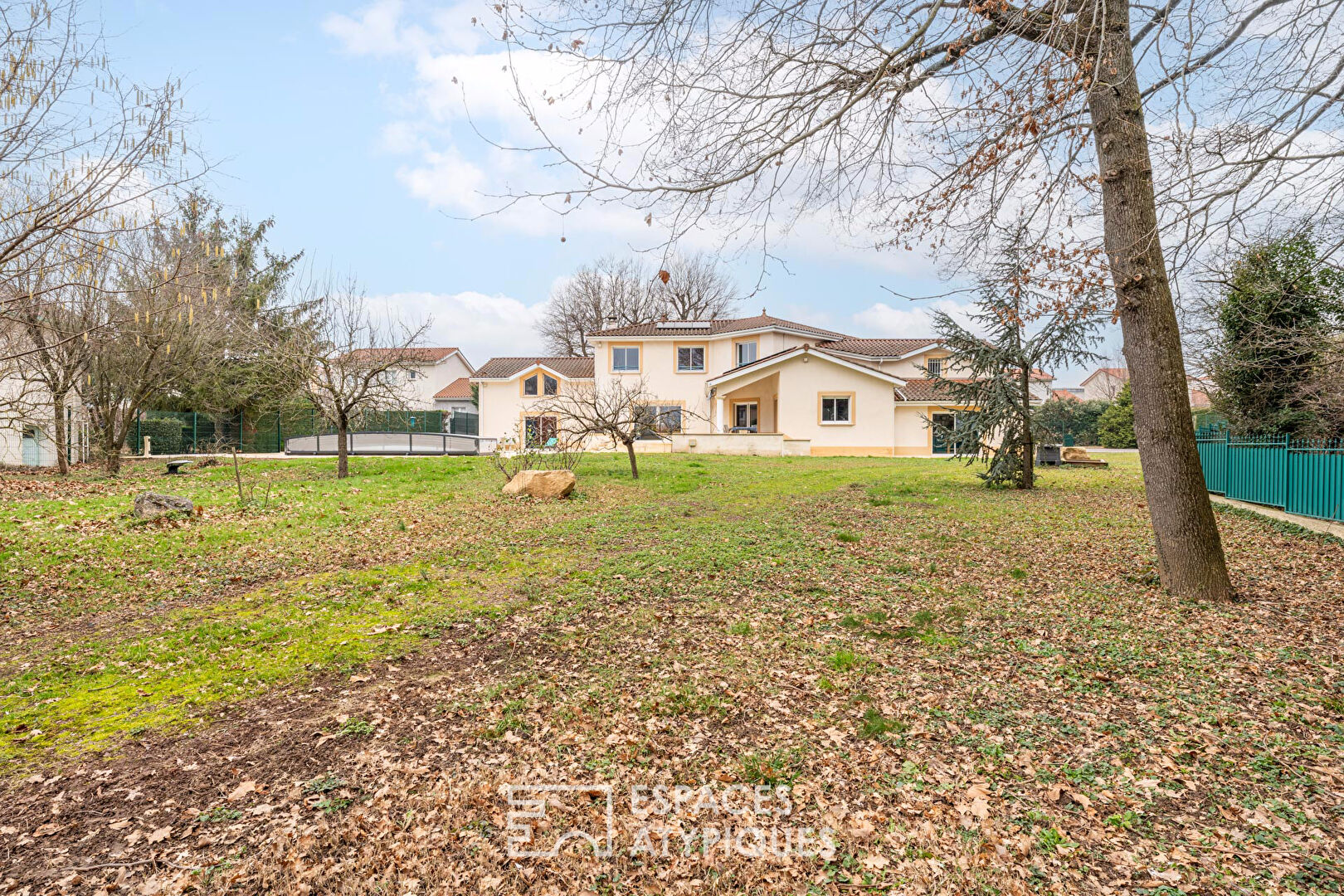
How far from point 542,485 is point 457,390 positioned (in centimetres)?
A: 3685

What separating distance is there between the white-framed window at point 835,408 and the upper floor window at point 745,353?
5.44 meters

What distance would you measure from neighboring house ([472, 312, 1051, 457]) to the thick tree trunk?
2048 centimetres

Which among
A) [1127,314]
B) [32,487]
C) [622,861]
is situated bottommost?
[622,861]

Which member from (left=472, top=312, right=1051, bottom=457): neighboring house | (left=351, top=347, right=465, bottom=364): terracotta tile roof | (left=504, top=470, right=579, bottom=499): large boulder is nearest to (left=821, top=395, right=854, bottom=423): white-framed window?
(left=472, top=312, right=1051, bottom=457): neighboring house

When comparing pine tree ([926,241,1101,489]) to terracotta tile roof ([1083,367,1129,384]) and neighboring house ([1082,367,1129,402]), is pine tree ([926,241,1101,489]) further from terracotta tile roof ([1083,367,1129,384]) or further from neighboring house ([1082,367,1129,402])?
neighboring house ([1082,367,1129,402])

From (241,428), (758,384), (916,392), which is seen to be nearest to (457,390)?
(241,428)

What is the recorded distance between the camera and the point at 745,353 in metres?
34.7

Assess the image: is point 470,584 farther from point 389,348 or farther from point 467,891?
point 389,348

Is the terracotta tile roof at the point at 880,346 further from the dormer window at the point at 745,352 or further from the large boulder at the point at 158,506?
the large boulder at the point at 158,506

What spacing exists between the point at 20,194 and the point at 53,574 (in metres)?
4.46

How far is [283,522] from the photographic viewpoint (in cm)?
1041

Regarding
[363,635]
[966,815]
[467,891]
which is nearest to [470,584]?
[363,635]

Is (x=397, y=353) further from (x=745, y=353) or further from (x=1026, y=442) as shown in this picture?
(x=745, y=353)

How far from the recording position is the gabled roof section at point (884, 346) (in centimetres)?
3519
